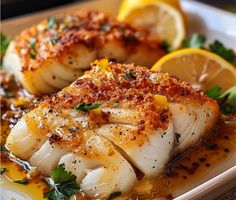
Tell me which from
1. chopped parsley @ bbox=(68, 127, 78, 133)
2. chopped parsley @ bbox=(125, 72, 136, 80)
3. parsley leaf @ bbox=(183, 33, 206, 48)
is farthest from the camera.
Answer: parsley leaf @ bbox=(183, 33, 206, 48)

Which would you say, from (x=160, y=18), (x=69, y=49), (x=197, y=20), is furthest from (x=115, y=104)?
(x=197, y=20)

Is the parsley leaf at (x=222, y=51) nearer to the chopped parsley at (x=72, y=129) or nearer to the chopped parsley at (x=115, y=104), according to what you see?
the chopped parsley at (x=115, y=104)

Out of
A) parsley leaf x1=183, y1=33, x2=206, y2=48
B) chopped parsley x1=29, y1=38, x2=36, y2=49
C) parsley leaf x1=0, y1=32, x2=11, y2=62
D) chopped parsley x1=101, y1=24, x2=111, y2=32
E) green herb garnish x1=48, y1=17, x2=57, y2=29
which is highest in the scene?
parsley leaf x1=183, y1=33, x2=206, y2=48

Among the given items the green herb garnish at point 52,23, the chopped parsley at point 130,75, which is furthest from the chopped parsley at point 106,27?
the chopped parsley at point 130,75

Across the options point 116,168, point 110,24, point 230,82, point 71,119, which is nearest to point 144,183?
point 116,168

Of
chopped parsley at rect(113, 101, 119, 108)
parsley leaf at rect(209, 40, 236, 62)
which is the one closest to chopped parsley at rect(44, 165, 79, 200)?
chopped parsley at rect(113, 101, 119, 108)

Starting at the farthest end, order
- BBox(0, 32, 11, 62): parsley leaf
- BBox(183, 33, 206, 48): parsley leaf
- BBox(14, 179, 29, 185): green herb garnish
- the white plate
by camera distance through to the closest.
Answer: the white plate, BBox(0, 32, 11, 62): parsley leaf, BBox(183, 33, 206, 48): parsley leaf, BBox(14, 179, 29, 185): green herb garnish

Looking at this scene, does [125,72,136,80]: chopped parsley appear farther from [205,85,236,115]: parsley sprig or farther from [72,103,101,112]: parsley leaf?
[205,85,236,115]: parsley sprig
